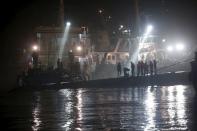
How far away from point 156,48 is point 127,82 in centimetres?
2981

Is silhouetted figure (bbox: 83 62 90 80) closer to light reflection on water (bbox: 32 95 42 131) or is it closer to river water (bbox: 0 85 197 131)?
river water (bbox: 0 85 197 131)

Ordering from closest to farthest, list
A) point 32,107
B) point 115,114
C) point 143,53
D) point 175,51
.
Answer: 1. point 115,114
2. point 32,107
3. point 143,53
4. point 175,51

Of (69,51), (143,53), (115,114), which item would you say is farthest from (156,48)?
(115,114)

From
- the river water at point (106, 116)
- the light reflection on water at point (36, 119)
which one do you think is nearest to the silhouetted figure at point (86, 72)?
the river water at point (106, 116)

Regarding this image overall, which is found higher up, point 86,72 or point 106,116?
point 86,72

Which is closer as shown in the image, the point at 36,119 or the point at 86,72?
the point at 36,119

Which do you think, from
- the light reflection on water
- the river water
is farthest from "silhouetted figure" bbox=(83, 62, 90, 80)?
the light reflection on water

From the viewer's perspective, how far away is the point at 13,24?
8144 centimetres

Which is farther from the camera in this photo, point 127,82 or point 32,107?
point 127,82

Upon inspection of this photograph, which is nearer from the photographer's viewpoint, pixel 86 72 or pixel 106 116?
pixel 106 116

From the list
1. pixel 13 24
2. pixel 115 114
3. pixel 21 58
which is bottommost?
pixel 115 114

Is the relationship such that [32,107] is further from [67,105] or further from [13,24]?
[13,24]

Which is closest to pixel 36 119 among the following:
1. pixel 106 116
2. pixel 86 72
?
pixel 106 116

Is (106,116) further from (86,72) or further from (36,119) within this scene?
(86,72)
